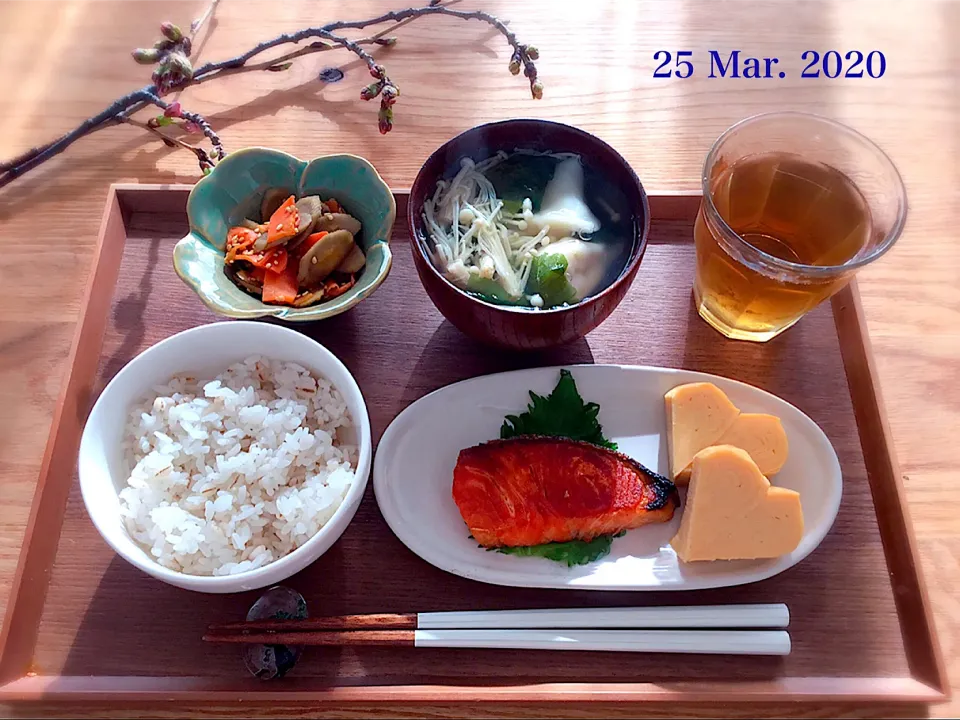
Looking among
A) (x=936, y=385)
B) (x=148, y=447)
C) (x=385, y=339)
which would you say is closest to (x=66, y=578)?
(x=148, y=447)

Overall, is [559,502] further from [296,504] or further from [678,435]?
[296,504]

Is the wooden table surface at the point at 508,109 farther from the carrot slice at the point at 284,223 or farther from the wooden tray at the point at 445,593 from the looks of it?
the carrot slice at the point at 284,223

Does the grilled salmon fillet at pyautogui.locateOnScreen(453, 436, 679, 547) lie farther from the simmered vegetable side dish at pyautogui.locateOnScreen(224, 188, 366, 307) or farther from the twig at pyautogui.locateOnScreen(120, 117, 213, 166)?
the twig at pyautogui.locateOnScreen(120, 117, 213, 166)

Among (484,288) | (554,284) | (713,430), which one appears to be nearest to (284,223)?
(484,288)

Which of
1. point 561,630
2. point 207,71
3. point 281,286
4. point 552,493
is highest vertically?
point 207,71

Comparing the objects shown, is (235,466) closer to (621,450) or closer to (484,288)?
(484,288)

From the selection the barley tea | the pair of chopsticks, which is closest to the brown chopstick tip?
the pair of chopsticks
